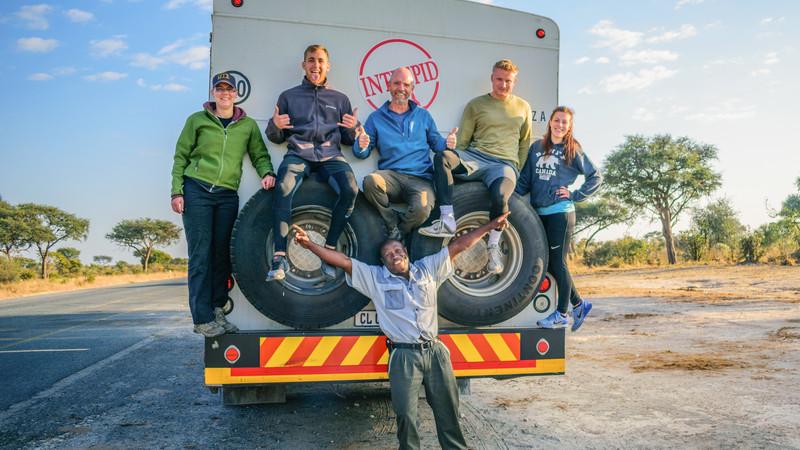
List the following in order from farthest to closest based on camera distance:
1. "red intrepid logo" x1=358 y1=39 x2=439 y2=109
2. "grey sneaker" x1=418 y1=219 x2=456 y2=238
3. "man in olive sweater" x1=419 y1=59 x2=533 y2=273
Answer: "red intrepid logo" x1=358 y1=39 x2=439 y2=109
"man in olive sweater" x1=419 y1=59 x2=533 y2=273
"grey sneaker" x1=418 y1=219 x2=456 y2=238

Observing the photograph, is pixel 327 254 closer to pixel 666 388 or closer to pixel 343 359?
pixel 343 359

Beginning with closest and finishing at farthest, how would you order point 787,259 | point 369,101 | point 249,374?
point 249,374 → point 369,101 → point 787,259

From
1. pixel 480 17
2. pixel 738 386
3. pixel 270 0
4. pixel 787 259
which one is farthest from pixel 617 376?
pixel 787 259

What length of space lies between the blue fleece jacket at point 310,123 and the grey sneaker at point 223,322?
1162 millimetres

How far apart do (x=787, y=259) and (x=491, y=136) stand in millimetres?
21764

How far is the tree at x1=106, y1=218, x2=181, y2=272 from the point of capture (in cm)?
5714

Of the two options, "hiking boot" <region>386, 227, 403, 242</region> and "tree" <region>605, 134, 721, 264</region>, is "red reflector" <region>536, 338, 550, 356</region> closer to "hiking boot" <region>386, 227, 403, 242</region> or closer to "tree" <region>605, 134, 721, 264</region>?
"hiking boot" <region>386, 227, 403, 242</region>


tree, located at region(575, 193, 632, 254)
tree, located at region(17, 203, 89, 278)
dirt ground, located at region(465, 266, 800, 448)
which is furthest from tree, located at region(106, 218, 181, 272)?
dirt ground, located at region(465, 266, 800, 448)

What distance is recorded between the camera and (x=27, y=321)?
13.0 metres

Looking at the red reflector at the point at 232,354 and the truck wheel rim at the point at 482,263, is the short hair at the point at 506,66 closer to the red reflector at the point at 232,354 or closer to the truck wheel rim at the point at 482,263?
the truck wheel rim at the point at 482,263

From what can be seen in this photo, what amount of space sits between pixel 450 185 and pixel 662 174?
32.6 meters

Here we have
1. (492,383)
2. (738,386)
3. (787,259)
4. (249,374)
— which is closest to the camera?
(249,374)

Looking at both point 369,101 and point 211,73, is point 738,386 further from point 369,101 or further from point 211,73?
point 211,73

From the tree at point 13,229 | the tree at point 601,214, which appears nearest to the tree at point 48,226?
the tree at point 13,229
